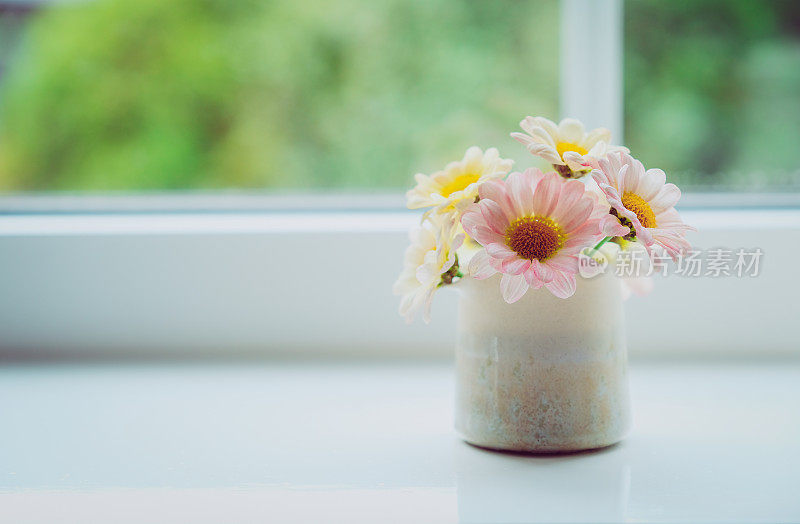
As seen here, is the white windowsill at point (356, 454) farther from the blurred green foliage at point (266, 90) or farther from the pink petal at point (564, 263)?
the blurred green foliage at point (266, 90)

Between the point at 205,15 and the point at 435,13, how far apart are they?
568 millimetres

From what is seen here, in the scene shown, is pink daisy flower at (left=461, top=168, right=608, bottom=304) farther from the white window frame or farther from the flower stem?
the white window frame

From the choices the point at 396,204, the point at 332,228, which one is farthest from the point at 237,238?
the point at 396,204

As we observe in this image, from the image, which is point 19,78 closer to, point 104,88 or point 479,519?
point 104,88

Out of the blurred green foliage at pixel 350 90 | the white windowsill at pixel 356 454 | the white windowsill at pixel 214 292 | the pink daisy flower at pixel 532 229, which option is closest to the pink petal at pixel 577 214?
the pink daisy flower at pixel 532 229

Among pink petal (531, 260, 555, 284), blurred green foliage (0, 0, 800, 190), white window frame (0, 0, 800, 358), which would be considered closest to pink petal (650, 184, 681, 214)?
pink petal (531, 260, 555, 284)

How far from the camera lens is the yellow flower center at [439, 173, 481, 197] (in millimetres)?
636

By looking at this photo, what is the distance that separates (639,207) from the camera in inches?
22.6

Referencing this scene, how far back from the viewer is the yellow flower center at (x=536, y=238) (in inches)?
22.2

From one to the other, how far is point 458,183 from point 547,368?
0.17 meters

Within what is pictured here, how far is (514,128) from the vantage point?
1.33 metres

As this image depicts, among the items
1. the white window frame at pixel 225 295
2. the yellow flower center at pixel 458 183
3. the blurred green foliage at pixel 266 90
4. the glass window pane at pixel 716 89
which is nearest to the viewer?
the yellow flower center at pixel 458 183

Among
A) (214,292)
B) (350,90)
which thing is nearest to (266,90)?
(350,90)

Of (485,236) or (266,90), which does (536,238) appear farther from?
(266,90)
